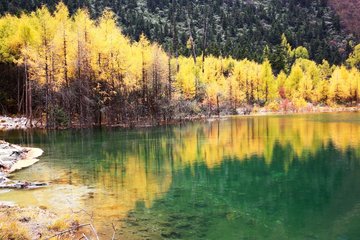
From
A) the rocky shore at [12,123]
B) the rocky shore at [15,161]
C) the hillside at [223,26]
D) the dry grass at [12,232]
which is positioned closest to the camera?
the dry grass at [12,232]

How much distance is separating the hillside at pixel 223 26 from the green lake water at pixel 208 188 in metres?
95.3

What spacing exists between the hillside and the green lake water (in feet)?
313

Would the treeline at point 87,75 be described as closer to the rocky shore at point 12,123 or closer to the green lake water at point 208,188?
the rocky shore at point 12,123

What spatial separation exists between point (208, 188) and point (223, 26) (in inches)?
6413

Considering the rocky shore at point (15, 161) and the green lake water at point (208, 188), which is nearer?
the green lake water at point (208, 188)

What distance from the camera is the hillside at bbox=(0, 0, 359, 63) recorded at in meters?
139

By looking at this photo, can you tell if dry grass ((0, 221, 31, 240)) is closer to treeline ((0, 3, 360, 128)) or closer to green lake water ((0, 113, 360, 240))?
green lake water ((0, 113, 360, 240))

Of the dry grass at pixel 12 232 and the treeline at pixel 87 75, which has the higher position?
the treeline at pixel 87 75

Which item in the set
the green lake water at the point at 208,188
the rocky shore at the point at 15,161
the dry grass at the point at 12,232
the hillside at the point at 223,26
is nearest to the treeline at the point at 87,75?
the green lake water at the point at 208,188

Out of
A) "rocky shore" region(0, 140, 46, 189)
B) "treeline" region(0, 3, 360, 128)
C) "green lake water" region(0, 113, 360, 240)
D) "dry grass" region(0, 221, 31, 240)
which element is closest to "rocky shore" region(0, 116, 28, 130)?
"treeline" region(0, 3, 360, 128)

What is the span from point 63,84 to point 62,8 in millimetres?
14984

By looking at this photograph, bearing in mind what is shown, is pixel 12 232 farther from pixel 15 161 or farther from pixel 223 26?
pixel 223 26

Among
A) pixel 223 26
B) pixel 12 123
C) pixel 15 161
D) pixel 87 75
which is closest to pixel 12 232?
pixel 15 161

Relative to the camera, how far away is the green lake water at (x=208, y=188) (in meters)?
12.6
